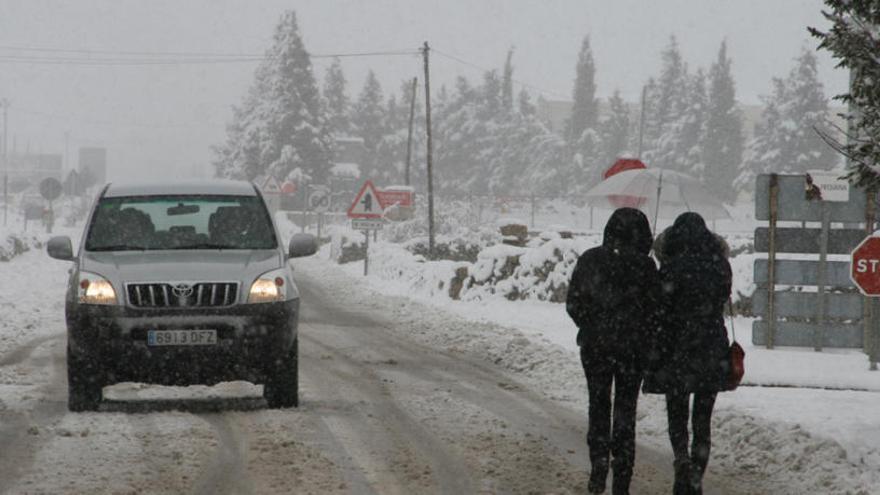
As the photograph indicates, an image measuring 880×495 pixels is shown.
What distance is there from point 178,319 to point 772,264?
8.95 metres

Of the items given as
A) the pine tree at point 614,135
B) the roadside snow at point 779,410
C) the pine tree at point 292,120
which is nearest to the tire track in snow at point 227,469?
the roadside snow at point 779,410

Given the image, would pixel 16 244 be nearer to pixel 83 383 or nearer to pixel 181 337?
pixel 83 383

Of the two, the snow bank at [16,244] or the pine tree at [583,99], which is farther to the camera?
the pine tree at [583,99]

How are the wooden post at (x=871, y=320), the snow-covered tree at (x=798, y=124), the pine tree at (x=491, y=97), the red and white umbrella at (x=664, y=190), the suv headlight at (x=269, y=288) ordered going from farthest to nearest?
the pine tree at (x=491, y=97) < the snow-covered tree at (x=798, y=124) < the red and white umbrella at (x=664, y=190) < the wooden post at (x=871, y=320) < the suv headlight at (x=269, y=288)

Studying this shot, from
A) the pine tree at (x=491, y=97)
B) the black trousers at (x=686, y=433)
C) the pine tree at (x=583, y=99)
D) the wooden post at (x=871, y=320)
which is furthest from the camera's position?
the pine tree at (x=583, y=99)

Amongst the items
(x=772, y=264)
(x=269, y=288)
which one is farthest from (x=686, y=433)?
(x=772, y=264)

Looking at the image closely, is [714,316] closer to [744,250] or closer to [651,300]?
[651,300]

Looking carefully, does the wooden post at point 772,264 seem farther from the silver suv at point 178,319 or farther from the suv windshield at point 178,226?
the silver suv at point 178,319

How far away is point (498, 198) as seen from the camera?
78.6m

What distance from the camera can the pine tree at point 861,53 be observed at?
23.9 feet

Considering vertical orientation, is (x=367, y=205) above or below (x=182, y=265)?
above

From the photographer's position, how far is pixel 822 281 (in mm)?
14344

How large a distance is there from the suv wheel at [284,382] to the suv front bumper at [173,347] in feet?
0.67

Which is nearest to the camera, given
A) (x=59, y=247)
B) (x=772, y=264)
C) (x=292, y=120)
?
Result: (x=59, y=247)
